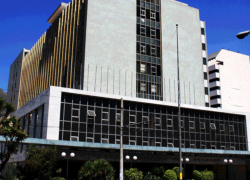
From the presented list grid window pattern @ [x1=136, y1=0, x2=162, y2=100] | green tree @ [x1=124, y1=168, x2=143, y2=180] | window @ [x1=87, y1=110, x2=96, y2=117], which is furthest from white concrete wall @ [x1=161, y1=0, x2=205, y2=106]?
green tree @ [x1=124, y1=168, x2=143, y2=180]

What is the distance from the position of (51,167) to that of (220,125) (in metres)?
30.0

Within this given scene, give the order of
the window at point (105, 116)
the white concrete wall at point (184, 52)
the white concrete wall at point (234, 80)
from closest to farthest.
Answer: the window at point (105, 116), the white concrete wall at point (184, 52), the white concrete wall at point (234, 80)

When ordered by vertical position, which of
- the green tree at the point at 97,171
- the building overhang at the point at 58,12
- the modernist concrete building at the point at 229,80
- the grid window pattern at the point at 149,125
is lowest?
the green tree at the point at 97,171

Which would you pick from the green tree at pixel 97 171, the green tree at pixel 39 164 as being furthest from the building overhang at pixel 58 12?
the green tree at pixel 97 171

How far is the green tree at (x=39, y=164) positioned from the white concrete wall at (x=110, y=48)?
1696cm

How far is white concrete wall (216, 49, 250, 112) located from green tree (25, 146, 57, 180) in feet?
202

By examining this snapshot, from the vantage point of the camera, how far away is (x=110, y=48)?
50562mm

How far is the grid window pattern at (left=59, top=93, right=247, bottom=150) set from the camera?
3962 centimetres

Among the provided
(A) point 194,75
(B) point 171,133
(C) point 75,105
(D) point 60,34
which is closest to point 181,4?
(A) point 194,75

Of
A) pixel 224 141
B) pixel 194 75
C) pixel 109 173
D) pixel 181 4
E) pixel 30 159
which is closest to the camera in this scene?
pixel 30 159

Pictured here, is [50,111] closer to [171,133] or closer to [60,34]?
[171,133]

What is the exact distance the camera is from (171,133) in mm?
45781

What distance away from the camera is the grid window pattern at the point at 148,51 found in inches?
2055

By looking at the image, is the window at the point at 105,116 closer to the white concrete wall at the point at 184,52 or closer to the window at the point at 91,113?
the window at the point at 91,113
